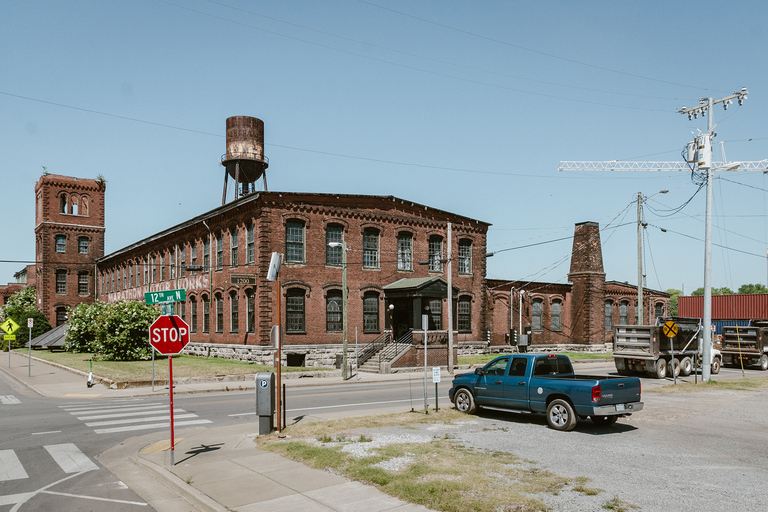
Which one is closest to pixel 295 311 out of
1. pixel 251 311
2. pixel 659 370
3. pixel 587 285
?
pixel 251 311

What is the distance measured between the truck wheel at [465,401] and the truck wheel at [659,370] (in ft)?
51.1

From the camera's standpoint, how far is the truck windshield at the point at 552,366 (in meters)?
15.1

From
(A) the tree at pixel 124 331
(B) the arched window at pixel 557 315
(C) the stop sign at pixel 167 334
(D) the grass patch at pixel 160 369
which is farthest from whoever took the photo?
(B) the arched window at pixel 557 315

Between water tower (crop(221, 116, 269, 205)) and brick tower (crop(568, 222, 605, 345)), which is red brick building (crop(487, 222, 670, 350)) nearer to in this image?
brick tower (crop(568, 222, 605, 345))

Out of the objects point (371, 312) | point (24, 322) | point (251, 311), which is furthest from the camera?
point (24, 322)

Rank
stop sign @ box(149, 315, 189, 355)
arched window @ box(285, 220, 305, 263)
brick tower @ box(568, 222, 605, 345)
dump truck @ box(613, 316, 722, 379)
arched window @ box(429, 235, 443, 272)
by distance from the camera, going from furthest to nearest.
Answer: brick tower @ box(568, 222, 605, 345)
arched window @ box(429, 235, 443, 272)
arched window @ box(285, 220, 305, 263)
dump truck @ box(613, 316, 722, 379)
stop sign @ box(149, 315, 189, 355)

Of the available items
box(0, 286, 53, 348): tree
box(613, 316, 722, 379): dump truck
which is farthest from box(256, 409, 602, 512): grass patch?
box(0, 286, 53, 348): tree

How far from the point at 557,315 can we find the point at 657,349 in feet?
78.4

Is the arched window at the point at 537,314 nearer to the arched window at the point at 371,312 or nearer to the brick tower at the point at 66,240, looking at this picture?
the arched window at the point at 371,312

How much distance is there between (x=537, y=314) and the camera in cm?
5072

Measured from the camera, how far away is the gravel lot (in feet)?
27.8

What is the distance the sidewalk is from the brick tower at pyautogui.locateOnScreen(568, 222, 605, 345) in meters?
41.9

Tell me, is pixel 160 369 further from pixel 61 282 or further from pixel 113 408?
pixel 61 282

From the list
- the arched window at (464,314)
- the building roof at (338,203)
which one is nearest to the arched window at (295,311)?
the building roof at (338,203)
